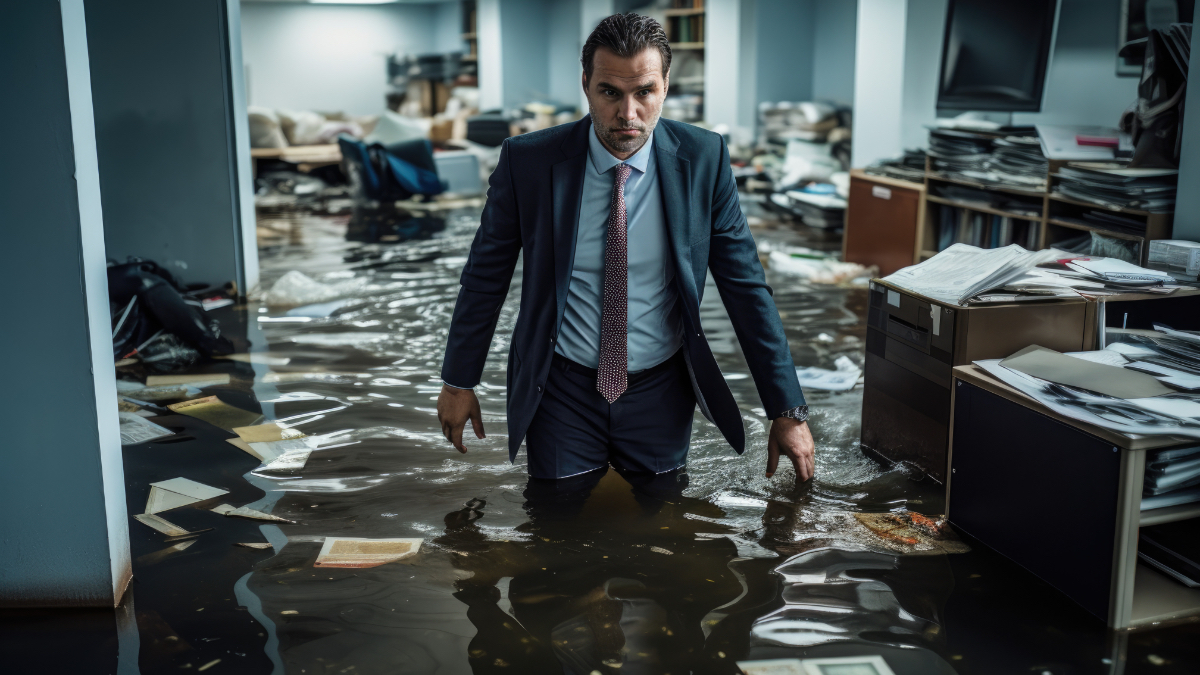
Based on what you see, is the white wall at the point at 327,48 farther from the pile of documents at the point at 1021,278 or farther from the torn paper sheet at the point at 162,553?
the pile of documents at the point at 1021,278

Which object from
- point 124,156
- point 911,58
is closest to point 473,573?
point 124,156

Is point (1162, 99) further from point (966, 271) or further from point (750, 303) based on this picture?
point (750, 303)

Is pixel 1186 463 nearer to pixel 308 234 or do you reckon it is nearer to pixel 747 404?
pixel 747 404

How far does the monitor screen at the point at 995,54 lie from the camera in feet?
15.5

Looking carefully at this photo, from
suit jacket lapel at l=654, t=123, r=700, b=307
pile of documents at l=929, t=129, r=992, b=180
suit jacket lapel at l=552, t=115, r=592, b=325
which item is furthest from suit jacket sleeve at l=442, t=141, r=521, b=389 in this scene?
pile of documents at l=929, t=129, r=992, b=180

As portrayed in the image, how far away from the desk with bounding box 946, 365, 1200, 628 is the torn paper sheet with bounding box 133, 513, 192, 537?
1.97 meters

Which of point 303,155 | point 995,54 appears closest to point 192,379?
point 995,54

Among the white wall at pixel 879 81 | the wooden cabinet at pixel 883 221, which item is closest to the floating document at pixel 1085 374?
the wooden cabinet at pixel 883 221

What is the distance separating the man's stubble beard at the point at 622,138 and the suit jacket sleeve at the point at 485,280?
23cm

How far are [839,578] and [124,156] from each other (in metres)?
4.65

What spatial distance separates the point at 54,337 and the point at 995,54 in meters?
4.66

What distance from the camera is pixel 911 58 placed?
19.8 ft

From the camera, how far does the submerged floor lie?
188 centimetres

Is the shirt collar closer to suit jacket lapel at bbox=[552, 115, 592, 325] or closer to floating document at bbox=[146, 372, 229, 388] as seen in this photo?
suit jacket lapel at bbox=[552, 115, 592, 325]
